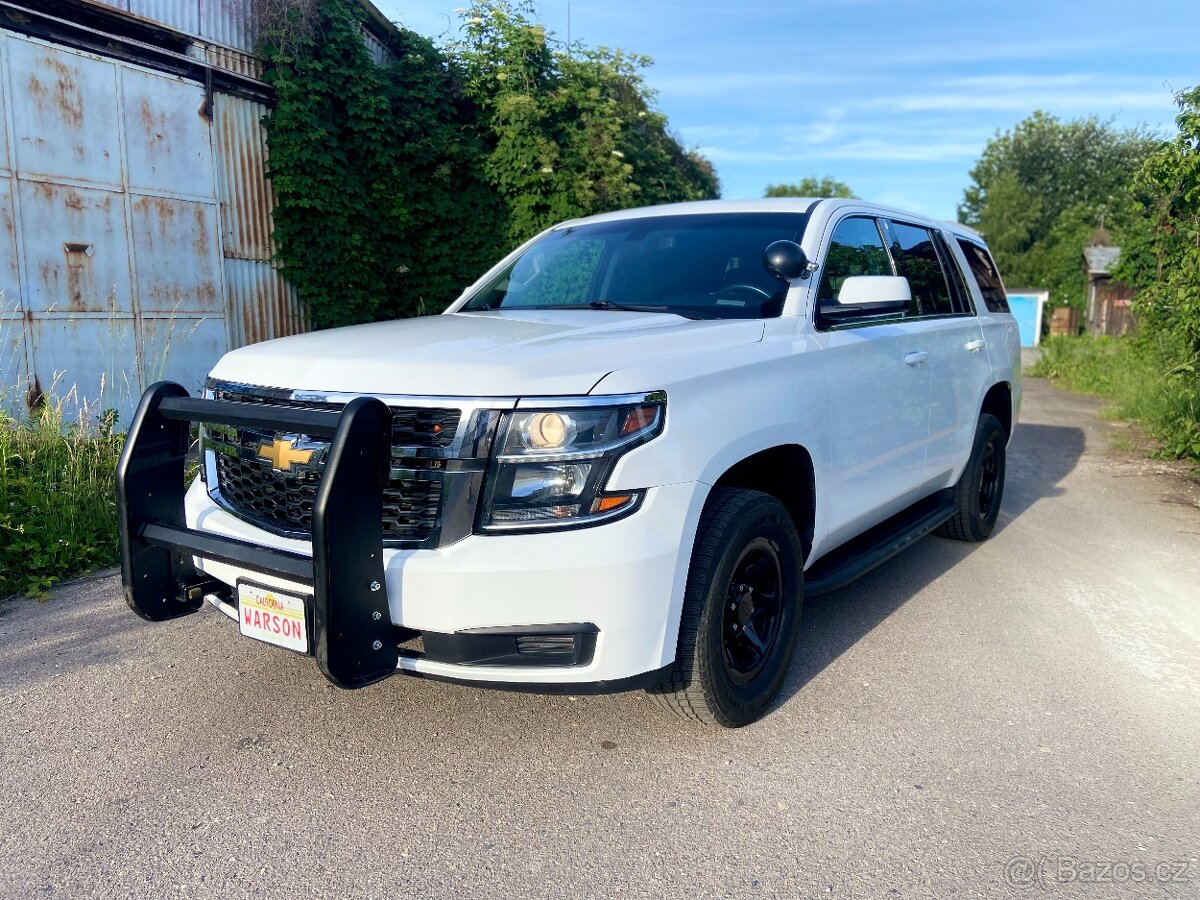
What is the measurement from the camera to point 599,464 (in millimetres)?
2660

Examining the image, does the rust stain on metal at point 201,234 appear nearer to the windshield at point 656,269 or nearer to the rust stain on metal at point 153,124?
the rust stain on metal at point 153,124

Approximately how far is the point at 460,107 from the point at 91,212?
4909 millimetres

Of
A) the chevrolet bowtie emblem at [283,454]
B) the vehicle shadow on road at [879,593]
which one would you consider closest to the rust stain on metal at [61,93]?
the chevrolet bowtie emblem at [283,454]

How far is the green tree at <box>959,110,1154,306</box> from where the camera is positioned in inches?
2063

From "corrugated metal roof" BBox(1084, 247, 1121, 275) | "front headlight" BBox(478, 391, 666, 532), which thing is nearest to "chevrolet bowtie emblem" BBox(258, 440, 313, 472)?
"front headlight" BBox(478, 391, 666, 532)

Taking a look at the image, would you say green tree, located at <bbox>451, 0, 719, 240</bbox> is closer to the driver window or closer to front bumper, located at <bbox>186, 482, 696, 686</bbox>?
the driver window

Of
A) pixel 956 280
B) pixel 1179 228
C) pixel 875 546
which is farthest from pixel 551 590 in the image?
pixel 1179 228

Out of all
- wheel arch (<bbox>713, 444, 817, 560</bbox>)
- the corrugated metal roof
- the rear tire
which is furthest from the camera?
the corrugated metal roof

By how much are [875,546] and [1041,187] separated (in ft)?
207

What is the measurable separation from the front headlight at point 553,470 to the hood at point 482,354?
0.08 metres

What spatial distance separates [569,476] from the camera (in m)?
2.66

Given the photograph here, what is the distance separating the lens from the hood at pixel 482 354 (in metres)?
2.70

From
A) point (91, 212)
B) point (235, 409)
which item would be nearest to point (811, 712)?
point (235, 409)

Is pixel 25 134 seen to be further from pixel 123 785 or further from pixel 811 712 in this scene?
pixel 811 712
